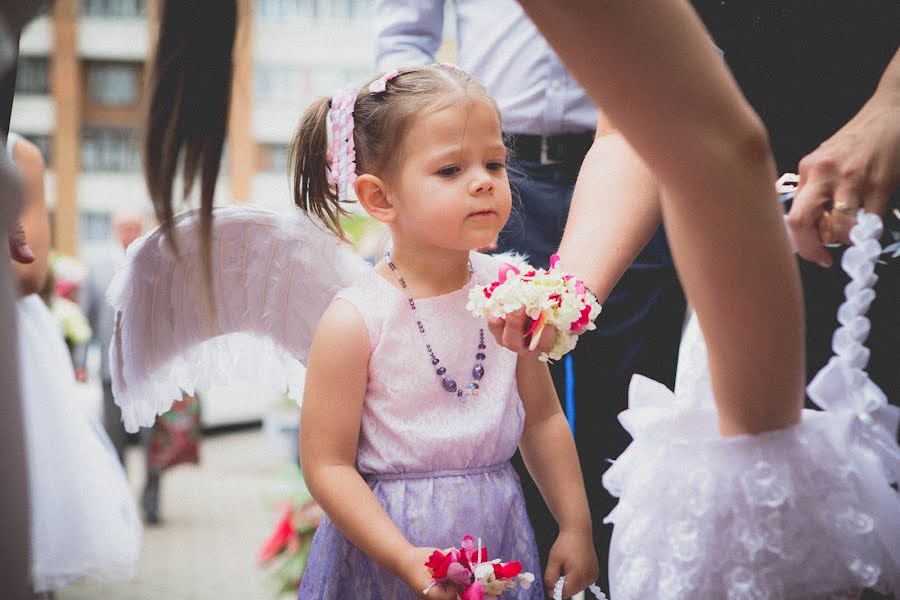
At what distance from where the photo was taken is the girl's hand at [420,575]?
4.42 feet

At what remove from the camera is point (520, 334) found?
4.31ft

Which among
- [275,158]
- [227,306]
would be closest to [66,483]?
[227,306]

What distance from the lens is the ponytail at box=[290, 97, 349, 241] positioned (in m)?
1.74

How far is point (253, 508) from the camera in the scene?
7098mm

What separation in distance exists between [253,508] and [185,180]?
6.30 meters

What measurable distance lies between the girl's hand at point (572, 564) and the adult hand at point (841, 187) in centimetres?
62

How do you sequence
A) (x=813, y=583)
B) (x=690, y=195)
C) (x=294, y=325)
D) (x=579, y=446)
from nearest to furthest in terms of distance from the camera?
(x=690, y=195)
(x=813, y=583)
(x=294, y=325)
(x=579, y=446)

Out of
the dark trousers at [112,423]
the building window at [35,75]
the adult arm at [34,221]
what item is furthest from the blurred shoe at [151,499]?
the building window at [35,75]

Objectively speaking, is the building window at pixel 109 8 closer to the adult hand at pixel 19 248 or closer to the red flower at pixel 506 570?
the adult hand at pixel 19 248

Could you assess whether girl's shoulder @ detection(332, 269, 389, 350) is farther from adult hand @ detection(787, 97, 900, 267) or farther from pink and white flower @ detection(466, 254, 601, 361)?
adult hand @ detection(787, 97, 900, 267)

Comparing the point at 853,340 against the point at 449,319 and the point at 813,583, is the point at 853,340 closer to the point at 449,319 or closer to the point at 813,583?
the point at 813,583

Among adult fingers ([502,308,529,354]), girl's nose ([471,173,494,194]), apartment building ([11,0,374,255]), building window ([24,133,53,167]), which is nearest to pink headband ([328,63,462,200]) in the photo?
girl's nose ([471,173,494,194])

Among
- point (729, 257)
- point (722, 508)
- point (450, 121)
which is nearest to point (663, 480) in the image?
point (722, 508)

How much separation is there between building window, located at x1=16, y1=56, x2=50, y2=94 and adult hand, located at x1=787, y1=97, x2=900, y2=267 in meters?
20.7
